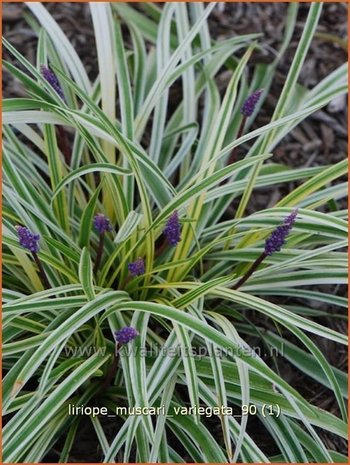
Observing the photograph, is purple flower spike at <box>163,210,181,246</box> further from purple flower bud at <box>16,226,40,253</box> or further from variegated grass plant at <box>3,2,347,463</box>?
purple flower bud at <box>16,226,40,253</box>

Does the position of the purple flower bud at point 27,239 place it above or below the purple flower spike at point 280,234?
below

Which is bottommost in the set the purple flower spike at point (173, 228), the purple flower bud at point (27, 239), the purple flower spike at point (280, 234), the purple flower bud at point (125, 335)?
the purple flower bud at point (125, 335)

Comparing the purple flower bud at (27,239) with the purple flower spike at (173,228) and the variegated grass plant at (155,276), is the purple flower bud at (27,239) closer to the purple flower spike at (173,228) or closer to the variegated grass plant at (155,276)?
the variegated grass plant at (155,276)

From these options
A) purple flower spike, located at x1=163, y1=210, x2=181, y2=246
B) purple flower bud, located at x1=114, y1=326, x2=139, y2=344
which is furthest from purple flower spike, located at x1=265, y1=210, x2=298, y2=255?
purple flower bud, located at x1=114, y1=326, x2=139, y2=344

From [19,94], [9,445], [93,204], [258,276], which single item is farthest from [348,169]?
[19,94]

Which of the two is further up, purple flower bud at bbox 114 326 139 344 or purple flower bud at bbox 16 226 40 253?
purple flower bud at bbox 16 226 40 253

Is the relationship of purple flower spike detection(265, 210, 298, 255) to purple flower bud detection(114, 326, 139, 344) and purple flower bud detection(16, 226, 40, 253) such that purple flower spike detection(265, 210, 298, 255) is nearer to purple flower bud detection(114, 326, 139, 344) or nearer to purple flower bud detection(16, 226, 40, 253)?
purple flower bud detection(114, 326, 139, 344)

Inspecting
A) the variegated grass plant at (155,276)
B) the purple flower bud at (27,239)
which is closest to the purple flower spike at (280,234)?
the variegated grass plant at (155,276)

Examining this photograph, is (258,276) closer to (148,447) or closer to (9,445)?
(148,447)

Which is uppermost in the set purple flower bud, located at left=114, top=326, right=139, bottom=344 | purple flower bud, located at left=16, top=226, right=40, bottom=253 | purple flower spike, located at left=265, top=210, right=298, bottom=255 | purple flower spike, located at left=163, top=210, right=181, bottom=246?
purple flower spike, located at left=163, top=210, right=181, bottom=246
